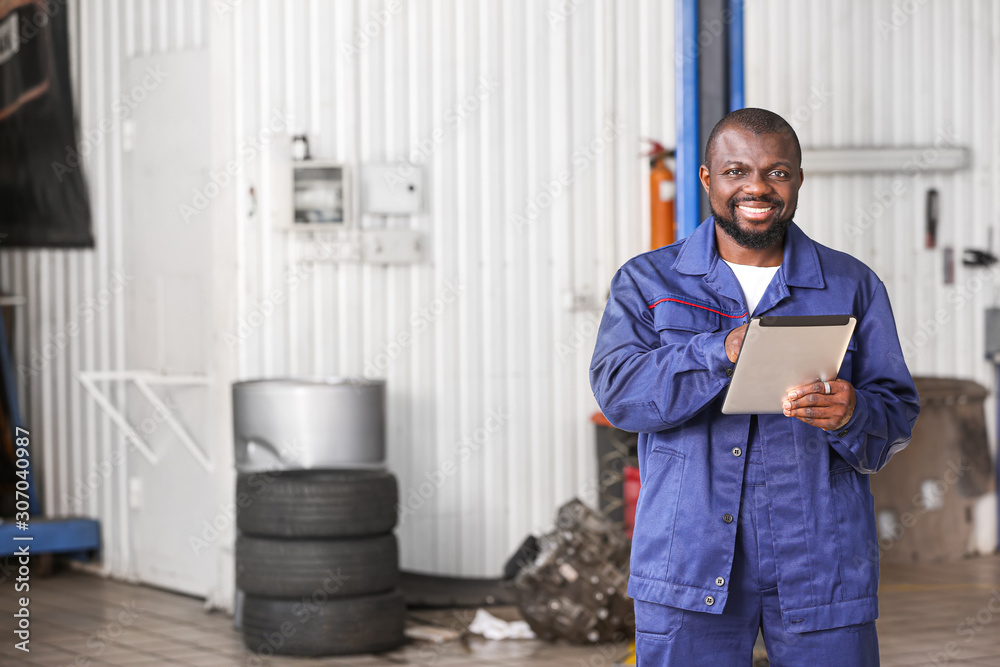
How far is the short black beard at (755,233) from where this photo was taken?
259 cm

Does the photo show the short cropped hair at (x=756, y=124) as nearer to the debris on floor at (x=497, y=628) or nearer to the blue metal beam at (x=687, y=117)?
the blue metal beam at (x=687, y=117)

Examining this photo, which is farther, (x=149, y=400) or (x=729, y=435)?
(x=149, y=400)

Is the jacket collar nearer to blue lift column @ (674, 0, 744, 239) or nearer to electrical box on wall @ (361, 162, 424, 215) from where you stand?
blue lift column @ (674, 0, 744, 239)

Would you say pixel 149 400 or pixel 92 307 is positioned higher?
pixel 92 307

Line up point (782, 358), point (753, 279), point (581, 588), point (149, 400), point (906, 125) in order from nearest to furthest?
point (782, 358)
point (753, 279)
point (581, 588)
point (149, 400)
point (906, 125)

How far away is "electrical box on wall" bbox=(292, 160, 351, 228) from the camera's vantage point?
20.2 feet

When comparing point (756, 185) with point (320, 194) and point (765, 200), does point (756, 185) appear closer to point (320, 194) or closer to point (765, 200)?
point (765, 200)

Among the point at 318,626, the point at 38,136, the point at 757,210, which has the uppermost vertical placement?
the point at 38,136

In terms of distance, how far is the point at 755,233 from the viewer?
102 inches

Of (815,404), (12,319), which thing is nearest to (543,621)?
(815,404)

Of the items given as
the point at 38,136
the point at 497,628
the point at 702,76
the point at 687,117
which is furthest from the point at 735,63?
the point at 38,136

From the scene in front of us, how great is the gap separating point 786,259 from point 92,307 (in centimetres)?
561

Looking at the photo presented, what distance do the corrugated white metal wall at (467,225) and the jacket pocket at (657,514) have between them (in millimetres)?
3846

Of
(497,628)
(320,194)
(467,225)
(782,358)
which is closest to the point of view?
(782,358)
